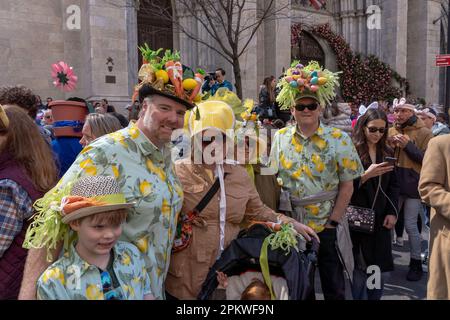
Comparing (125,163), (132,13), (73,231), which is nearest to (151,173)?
(125,163)

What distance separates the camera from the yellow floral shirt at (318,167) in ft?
11.5

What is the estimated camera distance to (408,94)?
2062cm

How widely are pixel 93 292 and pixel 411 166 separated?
178 inches

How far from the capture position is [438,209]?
2828 millimetres

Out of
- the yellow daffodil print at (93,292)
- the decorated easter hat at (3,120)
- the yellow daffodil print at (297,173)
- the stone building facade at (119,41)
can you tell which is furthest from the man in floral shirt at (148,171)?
the stone building facade at (119,41)

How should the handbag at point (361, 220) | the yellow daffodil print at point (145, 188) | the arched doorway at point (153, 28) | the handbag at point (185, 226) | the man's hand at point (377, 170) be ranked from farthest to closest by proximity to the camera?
the arched doorway at point (153, 28), the handbag at point (361, 220), the man's hand at point (377, 170), the handbag at point (185, 226), the yellow daffodil print at point (145, 188)

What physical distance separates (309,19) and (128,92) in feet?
32.6

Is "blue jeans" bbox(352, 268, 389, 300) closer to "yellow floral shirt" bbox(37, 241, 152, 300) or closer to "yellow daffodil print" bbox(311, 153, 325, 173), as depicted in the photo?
→ "yellow daffodil print" bbox(311, 153, 325, 173)

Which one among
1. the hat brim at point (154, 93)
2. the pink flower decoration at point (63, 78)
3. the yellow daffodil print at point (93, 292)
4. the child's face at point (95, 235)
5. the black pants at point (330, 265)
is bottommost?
the black pants at point (330, 265)

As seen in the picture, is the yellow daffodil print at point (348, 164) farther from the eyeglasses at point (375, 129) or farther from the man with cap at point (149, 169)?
the man with cap at point (149, 169)

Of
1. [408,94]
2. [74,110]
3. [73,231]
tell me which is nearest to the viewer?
[73,231]

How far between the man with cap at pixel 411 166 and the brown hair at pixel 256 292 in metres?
3.21

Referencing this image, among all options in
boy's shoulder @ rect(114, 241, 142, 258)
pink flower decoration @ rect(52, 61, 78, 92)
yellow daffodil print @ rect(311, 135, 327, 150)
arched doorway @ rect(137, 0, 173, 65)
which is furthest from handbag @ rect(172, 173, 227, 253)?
arched doorway @ rect(137, 0, 173, 65)

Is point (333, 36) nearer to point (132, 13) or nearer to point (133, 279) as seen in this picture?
point (132, 13)
